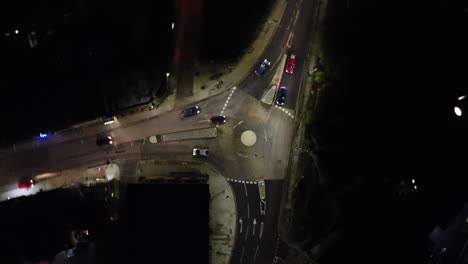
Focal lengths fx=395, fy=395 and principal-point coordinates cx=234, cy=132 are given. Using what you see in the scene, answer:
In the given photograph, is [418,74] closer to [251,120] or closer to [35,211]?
[251,120]

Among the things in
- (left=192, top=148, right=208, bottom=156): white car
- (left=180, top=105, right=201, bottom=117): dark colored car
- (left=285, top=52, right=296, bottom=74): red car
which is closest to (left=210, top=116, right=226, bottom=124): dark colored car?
(left=180, top=105, right=201, bottom=117): dark colored car

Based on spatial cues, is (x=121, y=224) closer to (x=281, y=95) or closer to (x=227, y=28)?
(x=281, y=95)

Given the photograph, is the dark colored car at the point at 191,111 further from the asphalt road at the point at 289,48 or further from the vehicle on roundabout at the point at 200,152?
the asphalt road at the point at 289,48

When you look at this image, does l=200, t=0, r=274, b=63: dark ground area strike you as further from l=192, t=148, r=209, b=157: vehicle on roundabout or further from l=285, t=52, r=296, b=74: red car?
l=192, t=148, r=209, b=157: vehicle on roundabout

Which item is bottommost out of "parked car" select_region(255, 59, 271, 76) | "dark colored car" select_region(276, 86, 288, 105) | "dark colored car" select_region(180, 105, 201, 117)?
"dark colored car" select_region(180, 105, 201, 117)

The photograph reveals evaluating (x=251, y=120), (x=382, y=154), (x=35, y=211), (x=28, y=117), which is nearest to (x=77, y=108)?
(x=28, y=117)

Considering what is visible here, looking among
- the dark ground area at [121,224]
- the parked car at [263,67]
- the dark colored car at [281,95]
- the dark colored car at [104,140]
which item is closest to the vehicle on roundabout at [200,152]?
the dark ground area at [121,224]

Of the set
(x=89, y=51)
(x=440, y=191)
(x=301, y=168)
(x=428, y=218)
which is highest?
(x=89, y=51)
